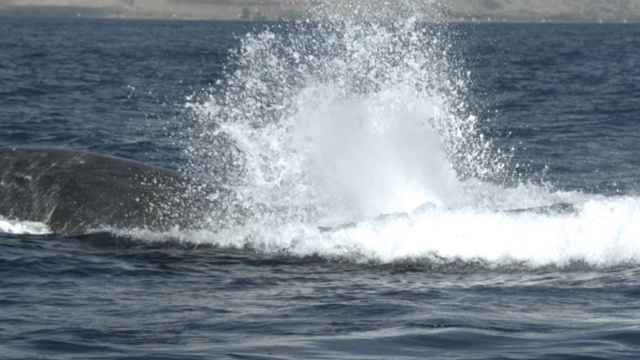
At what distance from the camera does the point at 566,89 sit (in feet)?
148

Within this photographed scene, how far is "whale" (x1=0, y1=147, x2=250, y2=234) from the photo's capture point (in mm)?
16016

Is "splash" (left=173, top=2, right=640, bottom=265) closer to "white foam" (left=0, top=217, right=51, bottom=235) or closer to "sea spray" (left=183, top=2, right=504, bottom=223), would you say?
"sea spray" (left=183, top=2, right=504, bottom=223)

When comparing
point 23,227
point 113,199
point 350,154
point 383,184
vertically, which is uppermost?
point 350,154

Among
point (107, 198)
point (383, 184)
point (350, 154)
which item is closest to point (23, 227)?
point (107, 198)

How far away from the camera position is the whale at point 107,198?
16.0 meters

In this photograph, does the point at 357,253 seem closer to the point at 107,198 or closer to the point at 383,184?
the point at 107,198

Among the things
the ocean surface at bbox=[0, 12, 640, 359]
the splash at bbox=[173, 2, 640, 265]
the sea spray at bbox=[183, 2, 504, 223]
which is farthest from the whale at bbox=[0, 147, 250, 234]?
the sea spray at bbox=[183, 2, 504, 223]

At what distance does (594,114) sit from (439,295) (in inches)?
922

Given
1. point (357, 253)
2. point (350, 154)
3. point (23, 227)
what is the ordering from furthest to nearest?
point (350, 154) → point (23, 227) → point (357, 253)

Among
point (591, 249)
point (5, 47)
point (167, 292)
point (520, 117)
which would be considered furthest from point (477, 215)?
point (5, 47)

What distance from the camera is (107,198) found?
1622 cm

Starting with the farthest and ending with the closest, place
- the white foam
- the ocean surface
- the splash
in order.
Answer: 1. the white foam
2. the splash
3. the ocean surface

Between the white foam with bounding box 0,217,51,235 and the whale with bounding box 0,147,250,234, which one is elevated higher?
the whale with bounding box 0,147,250,234

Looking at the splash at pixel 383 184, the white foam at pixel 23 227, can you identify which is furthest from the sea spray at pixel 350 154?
the white foam at pixel 23 227
